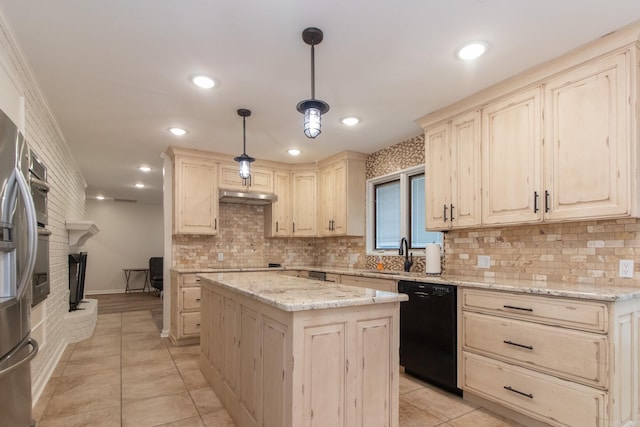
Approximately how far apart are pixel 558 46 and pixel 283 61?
174cm

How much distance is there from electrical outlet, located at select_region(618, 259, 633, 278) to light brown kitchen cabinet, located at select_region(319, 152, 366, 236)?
2791mm

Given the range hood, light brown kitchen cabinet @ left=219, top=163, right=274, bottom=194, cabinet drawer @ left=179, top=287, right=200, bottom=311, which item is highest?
light brown kitchen cabinet @ left=219, top=163, right=274, bottom=194

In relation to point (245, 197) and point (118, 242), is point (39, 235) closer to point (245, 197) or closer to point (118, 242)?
point (245, 197)

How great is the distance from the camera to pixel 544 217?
2512mm

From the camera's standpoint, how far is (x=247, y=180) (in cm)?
499

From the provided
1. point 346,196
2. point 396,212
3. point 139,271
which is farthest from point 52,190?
point 139,271

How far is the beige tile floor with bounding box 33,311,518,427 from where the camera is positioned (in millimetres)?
2430

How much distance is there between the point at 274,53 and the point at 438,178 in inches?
73.3

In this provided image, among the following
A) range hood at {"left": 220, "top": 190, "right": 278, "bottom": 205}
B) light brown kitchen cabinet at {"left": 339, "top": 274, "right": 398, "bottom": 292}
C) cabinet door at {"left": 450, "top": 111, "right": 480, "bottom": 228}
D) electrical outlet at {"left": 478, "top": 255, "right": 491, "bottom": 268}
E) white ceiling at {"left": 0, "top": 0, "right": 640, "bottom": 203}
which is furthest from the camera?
range hood at {"left": 220, "top": 190, "right": 278, "bottom": 205}

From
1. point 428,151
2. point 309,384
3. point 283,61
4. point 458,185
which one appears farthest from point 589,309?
point 283,61

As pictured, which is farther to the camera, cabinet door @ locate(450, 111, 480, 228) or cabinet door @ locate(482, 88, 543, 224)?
cabinet door @ locate(450, 111, 480, 228)

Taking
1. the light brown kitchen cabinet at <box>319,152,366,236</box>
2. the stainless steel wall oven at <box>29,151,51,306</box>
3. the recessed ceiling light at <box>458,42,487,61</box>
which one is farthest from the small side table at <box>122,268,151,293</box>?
the recessed ceiling light at <box>458,42,487,61</box>

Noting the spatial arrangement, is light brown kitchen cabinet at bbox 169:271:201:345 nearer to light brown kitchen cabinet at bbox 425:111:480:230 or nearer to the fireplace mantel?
the fireplace mantel

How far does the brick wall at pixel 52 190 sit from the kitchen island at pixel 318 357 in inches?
76.4
